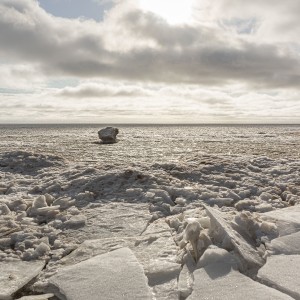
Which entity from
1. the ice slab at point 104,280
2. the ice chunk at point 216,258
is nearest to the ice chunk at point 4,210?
the ice slab at point 104,280

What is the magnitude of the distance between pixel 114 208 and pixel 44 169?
3696 mm

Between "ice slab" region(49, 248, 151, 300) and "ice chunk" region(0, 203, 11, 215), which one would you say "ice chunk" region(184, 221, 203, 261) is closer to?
"ice slab" region(49, 248, 151, 300)

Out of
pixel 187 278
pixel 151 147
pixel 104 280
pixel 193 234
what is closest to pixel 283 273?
pixel 187 278

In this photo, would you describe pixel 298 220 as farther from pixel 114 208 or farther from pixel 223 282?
pixel 114 208

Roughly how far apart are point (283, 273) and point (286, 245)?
68 centimetres

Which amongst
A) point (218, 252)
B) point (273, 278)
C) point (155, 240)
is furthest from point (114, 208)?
point (273, 278)

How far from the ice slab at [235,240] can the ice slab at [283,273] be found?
5.0 inches

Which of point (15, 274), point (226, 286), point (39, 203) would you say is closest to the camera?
point (226, 286)

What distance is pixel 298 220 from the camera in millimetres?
4547

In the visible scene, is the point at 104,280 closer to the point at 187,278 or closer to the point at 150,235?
the point at 187,278

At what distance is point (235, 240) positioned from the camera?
3.75 metres

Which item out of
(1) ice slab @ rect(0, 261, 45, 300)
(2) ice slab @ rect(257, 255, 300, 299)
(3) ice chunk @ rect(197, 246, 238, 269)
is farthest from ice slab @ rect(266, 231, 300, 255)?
(1) ice slab @ rect(0, 261, 45, 300)

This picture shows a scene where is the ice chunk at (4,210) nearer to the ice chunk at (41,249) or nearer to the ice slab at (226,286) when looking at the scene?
the ice chunk at (41,249)

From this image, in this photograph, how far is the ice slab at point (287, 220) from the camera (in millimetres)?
4285
